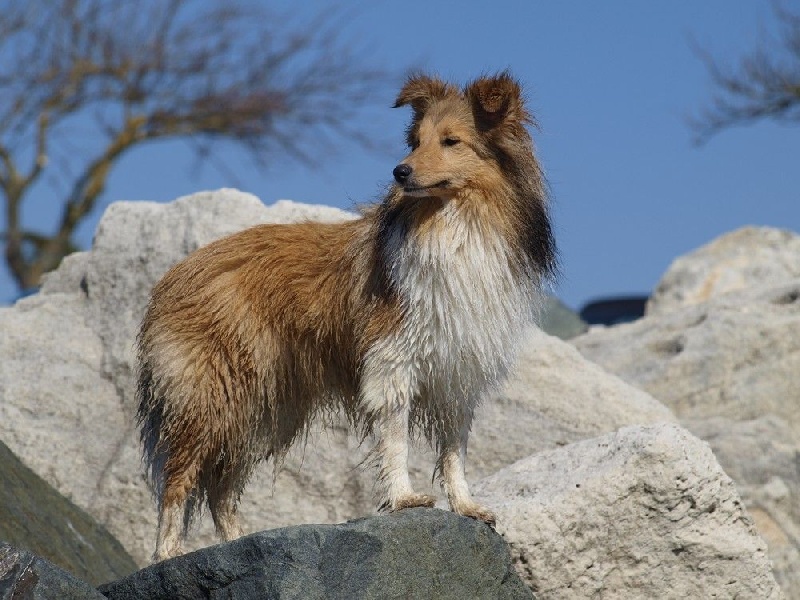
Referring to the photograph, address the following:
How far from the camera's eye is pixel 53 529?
24.7 ft

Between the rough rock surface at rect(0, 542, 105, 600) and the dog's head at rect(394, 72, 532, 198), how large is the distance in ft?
8.22

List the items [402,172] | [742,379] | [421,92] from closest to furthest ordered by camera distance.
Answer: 1. [402,172]
2. [421,92]
3. [742,379]

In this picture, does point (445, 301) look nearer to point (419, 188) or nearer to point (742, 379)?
point (419, 188)

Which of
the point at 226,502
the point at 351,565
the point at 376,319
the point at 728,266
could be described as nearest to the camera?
the point at 351,565

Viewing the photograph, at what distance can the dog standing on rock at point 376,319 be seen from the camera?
655 centimetres

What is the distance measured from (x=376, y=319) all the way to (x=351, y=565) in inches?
57.4

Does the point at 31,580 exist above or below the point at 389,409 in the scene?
below

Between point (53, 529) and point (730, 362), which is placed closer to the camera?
point (53, 529)

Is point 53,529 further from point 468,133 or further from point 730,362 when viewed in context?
point 730,362

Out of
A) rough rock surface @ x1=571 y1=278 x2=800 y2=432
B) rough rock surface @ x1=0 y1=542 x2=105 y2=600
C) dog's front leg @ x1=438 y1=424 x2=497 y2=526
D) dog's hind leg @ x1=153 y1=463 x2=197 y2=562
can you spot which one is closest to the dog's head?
dog's front leg @ x1=438 y1=424 x2=497 y2=526

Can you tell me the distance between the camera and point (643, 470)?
6.62m

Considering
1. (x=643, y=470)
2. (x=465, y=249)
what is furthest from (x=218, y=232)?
(x=643, y=470)

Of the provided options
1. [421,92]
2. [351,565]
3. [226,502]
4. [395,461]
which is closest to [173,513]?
[226,502]

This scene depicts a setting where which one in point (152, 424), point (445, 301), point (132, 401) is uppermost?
point (445, 301)
